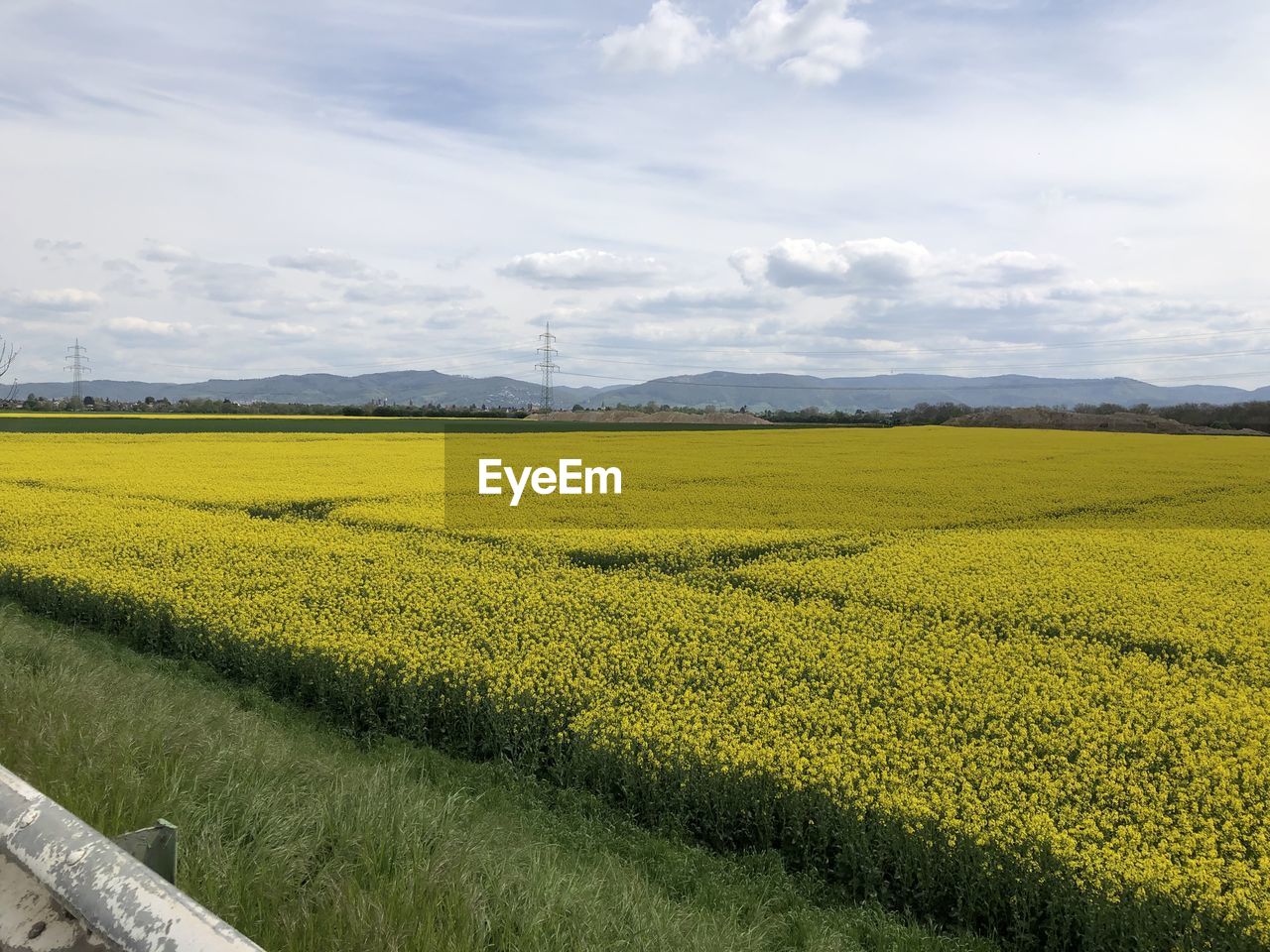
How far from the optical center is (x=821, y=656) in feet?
28.1

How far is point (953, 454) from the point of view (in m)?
34.3

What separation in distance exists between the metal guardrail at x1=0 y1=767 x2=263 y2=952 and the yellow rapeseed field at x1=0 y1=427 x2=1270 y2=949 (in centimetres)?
459

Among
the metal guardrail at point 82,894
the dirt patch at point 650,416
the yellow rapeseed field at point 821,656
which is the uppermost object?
the dirt patch at point 650,416

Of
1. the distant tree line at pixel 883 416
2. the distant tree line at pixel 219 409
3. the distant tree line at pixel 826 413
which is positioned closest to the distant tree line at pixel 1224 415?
the distant tree line at pixel 826 413

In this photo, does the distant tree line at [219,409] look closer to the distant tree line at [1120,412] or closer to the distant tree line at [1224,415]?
the distant tree line at [1120,412]

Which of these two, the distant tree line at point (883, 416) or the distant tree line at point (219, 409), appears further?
the distant tree line at point (219, 409)

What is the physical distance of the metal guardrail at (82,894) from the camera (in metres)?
1.74

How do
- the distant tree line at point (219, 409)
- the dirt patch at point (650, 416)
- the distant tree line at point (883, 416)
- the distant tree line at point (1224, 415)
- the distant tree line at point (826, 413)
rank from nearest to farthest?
the distant tree line at point (1224, 415)
the distant tree line at point (826, 413)
the dirt patch at point (650, 416)
the distant tree line at point (883, 416)
the distant tree line at point (219, 409)

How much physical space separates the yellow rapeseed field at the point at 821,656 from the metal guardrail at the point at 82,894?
4586 millimetres

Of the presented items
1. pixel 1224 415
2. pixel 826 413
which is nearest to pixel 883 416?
pixel 826 413

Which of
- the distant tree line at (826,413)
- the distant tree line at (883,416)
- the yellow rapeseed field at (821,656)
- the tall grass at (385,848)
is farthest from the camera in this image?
the distant tree line at (883,416)

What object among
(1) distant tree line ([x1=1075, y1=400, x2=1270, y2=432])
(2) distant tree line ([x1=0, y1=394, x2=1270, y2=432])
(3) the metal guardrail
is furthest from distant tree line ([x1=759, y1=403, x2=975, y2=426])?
(3) the metal guardrail

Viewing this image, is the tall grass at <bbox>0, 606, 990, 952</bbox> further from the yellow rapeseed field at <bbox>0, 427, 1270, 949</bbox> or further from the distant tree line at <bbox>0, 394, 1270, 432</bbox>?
the distant tree line at <bbox>0, 394, 1270, 432</bbox>

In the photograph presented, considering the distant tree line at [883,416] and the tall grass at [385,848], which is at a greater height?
the distant tree line at [883,416]
